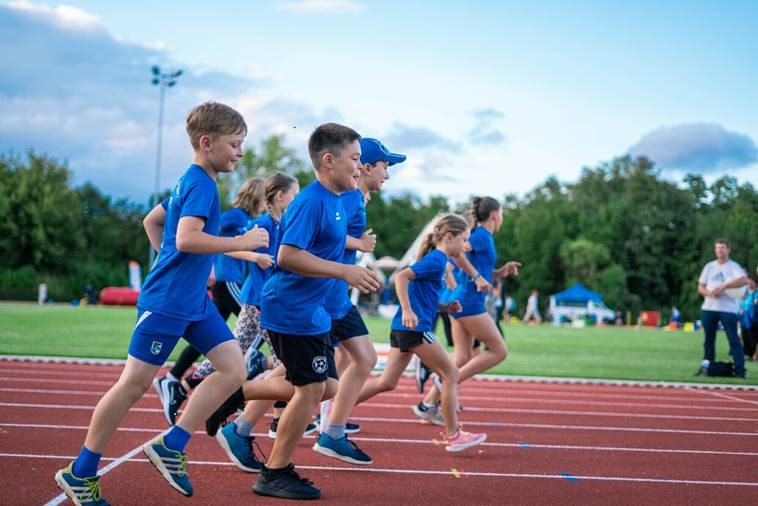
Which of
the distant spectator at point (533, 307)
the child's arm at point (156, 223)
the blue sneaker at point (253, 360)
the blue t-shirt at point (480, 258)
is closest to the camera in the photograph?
the child's arm at point (156, 223)

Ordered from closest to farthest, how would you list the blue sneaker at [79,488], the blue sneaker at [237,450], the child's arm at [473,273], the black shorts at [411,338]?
the blue sneaker at [79,488], the blue sneaker at [237,450], the black shorts at [411,338], the child's arm at [473,273]

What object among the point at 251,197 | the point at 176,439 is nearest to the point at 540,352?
the point at 251,197

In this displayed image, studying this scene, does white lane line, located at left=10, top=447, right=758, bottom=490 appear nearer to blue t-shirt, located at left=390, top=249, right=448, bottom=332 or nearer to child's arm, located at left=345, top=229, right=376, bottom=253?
blue t-shirt, located at left=390, top=249, right=448, bottom=332

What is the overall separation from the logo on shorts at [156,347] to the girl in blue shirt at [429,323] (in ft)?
7.94

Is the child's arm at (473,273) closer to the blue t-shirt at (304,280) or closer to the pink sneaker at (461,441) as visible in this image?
the pink sneaker at (461,441)

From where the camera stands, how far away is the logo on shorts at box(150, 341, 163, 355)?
3.98 metres

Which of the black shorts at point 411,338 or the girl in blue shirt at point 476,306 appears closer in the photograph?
the black shorts at point 411,338

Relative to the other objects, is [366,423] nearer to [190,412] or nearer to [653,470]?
[653,470]

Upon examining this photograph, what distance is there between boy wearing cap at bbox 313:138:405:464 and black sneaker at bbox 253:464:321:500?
95 cm

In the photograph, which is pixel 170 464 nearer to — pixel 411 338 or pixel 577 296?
pixel 411 338

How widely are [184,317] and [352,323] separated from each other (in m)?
1.92

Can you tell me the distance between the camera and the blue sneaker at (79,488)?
379 centimetres

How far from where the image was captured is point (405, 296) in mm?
6309

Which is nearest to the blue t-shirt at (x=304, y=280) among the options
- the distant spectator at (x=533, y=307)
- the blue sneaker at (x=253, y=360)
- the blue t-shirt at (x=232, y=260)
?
the blue sneaker at (x=253, y=360)
